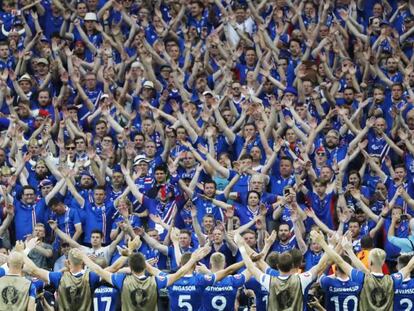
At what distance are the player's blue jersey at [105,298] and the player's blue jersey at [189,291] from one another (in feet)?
2.52

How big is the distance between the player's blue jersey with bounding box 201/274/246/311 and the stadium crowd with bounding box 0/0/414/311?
0.03 m

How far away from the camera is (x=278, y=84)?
32031 mm

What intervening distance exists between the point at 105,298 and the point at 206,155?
5.57 metres

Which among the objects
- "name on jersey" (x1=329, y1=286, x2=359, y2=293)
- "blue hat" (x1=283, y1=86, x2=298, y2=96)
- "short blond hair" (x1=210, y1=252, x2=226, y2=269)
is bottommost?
"name on jersey" (x1=329, y1=286, x2=359, y2=293)

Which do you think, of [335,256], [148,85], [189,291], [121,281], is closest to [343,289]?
[335,256]

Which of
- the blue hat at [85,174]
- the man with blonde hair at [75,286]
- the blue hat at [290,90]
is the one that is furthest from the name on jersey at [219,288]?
the blue hat at [290,90]

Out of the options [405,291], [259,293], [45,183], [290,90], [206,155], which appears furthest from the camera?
[290,90]

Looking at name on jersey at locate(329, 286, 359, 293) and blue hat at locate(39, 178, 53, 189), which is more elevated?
blue hat at locate(39, 178, 53, 189)

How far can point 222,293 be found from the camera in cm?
2512

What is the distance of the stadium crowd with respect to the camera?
25.0 meters

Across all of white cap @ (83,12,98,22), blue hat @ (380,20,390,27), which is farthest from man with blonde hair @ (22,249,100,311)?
blue hat @ (380,20,390,27)

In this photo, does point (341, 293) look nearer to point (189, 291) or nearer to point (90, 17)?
point (189, 291)

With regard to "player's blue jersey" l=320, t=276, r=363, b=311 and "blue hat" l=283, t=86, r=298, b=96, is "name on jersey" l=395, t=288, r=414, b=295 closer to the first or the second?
"player's blue jersey" l=320, t=276, r=363, b=311

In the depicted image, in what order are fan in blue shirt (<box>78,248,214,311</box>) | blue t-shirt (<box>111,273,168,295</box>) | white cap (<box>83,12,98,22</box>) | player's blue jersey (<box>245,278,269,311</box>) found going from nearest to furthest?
fan in blue shirt (<box>78,248,214,311</box>) → blue t-shirt (<box>111,273,168,295</box>) → player's blue jersey (<box>245,278,269,311</box>) → white cap (<box>83,12,98,22</box>)
